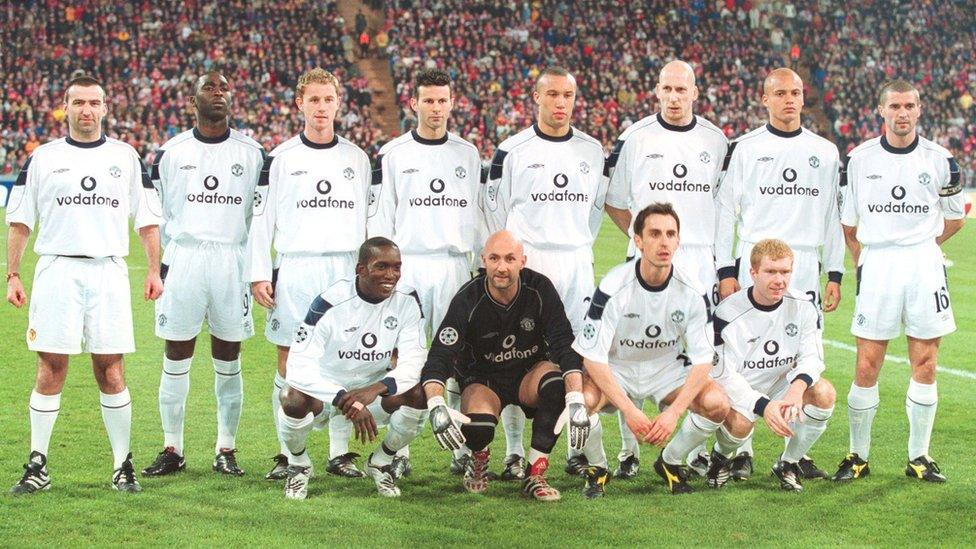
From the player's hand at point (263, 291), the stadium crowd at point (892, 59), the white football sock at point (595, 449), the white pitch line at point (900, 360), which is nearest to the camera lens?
the white football sock at point (595, 449)

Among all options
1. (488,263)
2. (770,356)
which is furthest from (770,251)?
(488,263)

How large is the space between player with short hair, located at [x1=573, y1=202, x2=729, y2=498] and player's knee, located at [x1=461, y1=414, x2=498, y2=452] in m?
0.52

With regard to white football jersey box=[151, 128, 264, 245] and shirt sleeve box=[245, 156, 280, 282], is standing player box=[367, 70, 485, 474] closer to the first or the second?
shirt sleeve box=[245, 156, 280, 282]

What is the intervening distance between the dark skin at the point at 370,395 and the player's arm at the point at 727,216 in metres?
1.89

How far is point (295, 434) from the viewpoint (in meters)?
5.96

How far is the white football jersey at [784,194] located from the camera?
21.6ft

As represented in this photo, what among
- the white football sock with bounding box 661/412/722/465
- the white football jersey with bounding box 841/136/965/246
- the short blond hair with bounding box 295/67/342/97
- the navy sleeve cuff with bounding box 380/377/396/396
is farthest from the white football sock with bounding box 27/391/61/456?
the white football jersey with bounding box 841/136/965/246

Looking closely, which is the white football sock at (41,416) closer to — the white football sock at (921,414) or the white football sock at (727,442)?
the white football sock at (727,442)

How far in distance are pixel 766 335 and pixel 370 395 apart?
6.99 ft

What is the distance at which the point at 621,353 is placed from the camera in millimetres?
6195

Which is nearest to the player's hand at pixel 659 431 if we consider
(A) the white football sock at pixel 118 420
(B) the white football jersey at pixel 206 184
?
(B) the white football jersey at pixel 206 184

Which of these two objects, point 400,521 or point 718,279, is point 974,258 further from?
point 400,521

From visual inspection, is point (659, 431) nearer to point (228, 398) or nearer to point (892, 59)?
point (228, 398)

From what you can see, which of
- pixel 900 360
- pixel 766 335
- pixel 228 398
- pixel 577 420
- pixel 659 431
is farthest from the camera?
pixel 900 360
